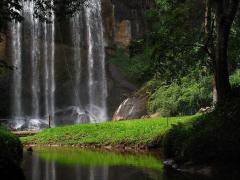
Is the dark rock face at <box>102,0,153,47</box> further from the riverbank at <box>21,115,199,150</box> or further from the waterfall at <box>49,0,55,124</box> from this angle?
the riverbank at <box>21,115,199,150</box>

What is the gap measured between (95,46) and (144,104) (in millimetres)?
10748

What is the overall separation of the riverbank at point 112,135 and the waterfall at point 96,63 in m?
13.5

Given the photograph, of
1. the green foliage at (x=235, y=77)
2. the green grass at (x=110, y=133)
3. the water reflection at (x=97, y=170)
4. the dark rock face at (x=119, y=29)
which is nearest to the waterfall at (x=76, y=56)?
the dark rock face at (x=119, y=29)

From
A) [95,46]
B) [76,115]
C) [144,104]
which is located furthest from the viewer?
[95,46]

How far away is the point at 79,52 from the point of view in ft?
138

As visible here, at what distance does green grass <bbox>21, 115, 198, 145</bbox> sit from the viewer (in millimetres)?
21266

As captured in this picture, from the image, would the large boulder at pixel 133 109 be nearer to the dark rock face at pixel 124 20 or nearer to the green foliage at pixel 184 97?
the green foliage at pixel 184 97

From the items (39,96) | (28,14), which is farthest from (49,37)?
(39,96)

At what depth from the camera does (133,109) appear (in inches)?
1329

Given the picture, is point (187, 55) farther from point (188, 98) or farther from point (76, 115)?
point (76, 115)

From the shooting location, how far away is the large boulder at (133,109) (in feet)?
109

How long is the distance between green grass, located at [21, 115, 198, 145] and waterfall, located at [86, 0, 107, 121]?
13537 mm

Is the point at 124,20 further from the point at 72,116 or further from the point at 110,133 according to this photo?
the point at 110,133

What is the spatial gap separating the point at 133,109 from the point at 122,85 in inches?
277
